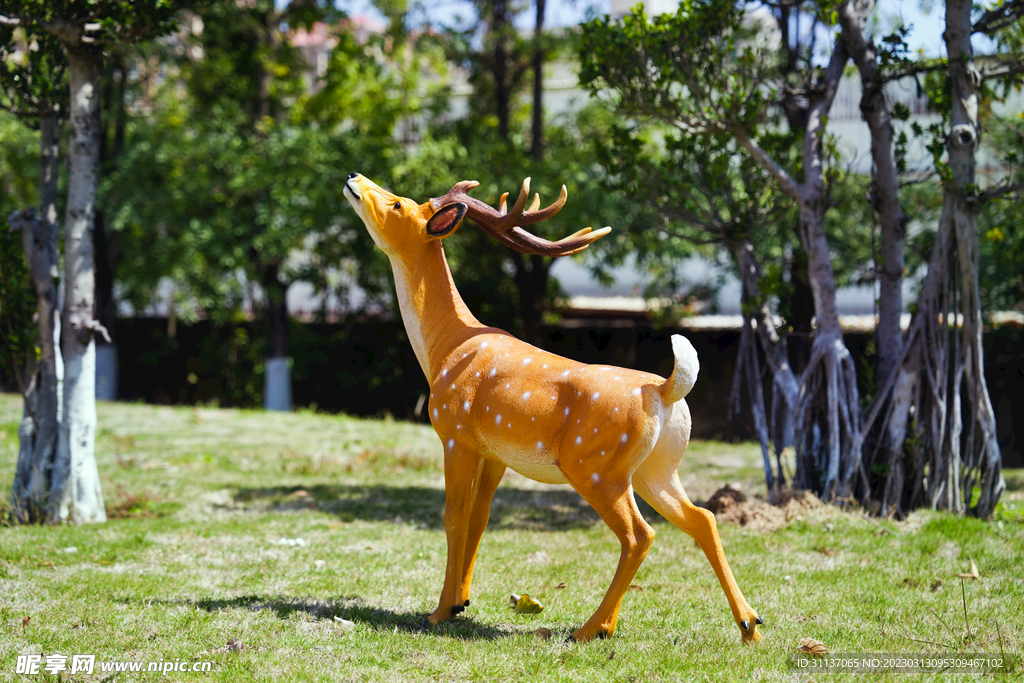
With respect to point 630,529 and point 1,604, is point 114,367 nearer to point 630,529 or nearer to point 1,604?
point 1,604

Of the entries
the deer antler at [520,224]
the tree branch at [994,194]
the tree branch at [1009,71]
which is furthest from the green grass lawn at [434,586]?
the tree branch at [1009,71]

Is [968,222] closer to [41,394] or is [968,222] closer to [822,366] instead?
[822,366]

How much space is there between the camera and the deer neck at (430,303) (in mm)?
4461

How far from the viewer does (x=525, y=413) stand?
3994 millimetres

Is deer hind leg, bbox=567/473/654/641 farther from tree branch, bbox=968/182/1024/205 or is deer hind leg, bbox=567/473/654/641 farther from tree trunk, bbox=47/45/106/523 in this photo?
tree branch, bbox=968/182/1024/205

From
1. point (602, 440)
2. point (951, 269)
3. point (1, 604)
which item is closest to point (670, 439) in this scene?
point (602, 440)

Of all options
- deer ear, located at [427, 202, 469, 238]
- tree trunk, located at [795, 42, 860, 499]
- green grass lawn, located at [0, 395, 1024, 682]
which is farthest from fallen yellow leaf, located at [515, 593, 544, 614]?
tree trunk, located at [795, 42, 860, 499]

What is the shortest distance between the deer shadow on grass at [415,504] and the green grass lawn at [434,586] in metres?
0.04

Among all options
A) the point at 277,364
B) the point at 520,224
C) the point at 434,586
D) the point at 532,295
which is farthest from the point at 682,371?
the point at 277,364

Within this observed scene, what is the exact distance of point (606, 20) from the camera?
23.6 ft

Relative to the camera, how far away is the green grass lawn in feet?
12.4

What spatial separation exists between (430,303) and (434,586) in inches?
71.0

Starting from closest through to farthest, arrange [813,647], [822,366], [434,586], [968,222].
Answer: [813,647]
[434,586]
[968,222]
[822,366]

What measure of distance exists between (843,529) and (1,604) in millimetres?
5795
